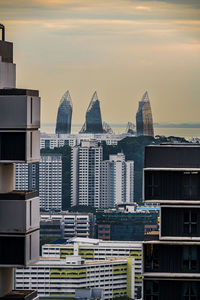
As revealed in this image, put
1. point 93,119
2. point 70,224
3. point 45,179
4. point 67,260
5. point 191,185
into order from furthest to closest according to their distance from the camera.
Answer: point 93,119, point 45,179, point 70,224, point 67,260, point 191,185

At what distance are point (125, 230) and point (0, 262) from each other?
39.3 metres

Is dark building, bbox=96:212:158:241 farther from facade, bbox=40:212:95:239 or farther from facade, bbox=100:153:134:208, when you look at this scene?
facade, bbox=100:153:134:208

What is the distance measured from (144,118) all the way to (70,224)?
16.2 m

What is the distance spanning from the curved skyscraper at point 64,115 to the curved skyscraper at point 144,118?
4187 mm

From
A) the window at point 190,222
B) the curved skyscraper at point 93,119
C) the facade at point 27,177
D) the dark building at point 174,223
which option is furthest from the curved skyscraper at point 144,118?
the window at point 190,222

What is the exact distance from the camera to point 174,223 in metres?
6.32

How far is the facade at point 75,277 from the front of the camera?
106 feet

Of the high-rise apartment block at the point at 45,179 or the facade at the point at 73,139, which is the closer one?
the high-rise apartment block at the point at 45,179

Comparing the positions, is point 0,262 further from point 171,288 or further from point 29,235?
point 171,288

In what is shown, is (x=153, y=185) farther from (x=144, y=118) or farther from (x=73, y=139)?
(x=73, y=139)

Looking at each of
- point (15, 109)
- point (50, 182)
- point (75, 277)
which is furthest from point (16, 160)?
point (50, 182)

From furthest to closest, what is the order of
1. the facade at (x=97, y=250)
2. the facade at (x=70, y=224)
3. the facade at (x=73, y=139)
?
the facade at (x=73, y=139) → the facade at (x=70, y=224) → the facade at (x=97, y=250)

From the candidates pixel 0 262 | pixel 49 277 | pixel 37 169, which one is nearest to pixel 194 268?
pixel 0 262

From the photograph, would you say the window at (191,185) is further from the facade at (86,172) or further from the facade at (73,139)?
the facade at (73,139)
